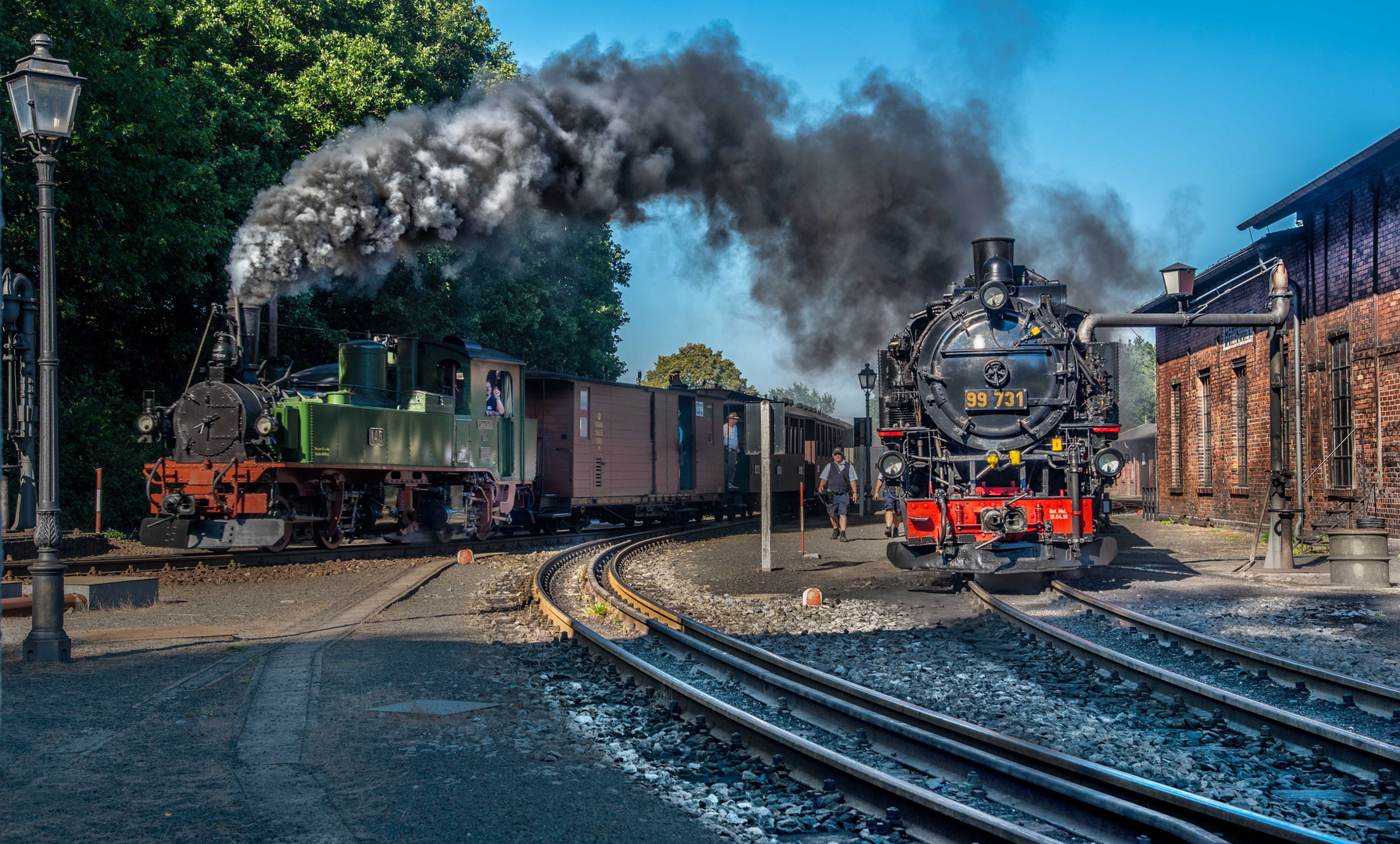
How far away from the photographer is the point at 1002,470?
438 inches

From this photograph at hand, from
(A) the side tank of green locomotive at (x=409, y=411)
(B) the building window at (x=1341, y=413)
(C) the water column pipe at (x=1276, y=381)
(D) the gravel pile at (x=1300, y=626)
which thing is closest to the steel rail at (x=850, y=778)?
(D) the gravel pile at (x=1300, y=626)

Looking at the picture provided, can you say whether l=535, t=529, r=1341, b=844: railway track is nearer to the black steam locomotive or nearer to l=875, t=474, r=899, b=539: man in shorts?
the black steam locomotive

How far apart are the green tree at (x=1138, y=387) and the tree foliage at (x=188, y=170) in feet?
198

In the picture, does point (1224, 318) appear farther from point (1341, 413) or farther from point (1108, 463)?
point (1341, 413)

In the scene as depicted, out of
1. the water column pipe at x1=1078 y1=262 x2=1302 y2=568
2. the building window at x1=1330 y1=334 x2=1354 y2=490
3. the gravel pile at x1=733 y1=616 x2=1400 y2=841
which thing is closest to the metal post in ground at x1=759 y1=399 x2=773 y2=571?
the water column pipe at x1=1078 y1=262 x2=1302 y2=568

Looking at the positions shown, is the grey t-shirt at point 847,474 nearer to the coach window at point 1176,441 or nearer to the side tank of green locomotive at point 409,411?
the side tank of green locomotive at point 409,411

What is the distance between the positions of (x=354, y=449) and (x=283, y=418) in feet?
3.14

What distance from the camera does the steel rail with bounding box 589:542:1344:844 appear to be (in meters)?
3.59

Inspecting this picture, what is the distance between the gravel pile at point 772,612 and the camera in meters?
8.76

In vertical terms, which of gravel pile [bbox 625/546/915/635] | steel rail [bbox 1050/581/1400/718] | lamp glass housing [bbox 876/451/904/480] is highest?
lamp glass housing [bbox 876/451/904/480]

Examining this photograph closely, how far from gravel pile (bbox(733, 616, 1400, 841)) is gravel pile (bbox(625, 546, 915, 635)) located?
475mm

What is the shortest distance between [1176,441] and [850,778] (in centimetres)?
2201

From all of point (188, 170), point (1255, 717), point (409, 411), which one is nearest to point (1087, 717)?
point (1255, 717)

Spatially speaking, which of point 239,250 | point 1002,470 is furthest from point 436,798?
point 239,250
